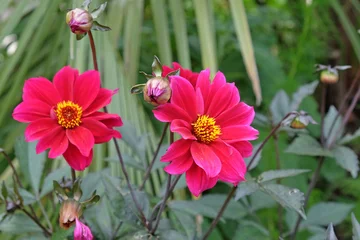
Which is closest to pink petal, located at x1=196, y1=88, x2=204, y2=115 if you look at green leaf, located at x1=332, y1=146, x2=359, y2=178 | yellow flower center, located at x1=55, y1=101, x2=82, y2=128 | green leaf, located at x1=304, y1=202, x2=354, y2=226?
yellow flower center, located at x1=55, y1=101, x2=82, y2=128

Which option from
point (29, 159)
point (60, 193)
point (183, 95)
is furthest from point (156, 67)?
point (29, 159)

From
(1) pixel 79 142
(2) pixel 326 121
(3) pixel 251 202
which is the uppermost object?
(1) pixel 79 142

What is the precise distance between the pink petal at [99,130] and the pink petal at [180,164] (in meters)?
0.06

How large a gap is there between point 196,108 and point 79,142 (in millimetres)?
100

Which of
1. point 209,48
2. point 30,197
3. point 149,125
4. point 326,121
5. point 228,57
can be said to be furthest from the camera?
point 228,57

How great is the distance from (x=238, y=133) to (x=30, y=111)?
6.9 inches

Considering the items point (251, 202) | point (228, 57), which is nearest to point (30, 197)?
point (251, 202)

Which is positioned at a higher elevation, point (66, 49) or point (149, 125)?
point (66, 49)

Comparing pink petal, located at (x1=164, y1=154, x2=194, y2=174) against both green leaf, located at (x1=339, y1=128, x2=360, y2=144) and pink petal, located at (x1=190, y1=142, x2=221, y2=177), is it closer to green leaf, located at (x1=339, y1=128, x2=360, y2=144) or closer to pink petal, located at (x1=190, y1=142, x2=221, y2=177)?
pink petal, located at (x1=190, y1=142, x2=221, y2=177)

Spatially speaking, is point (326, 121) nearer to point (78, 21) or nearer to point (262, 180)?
point (262, 180)

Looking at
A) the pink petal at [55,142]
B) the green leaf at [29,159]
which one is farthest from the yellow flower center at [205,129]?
the green leaf at [29,159]

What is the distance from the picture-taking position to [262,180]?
0.51 meters

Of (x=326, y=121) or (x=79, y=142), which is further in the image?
(x=326, y=121)

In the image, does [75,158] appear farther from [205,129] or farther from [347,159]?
[347,159]
